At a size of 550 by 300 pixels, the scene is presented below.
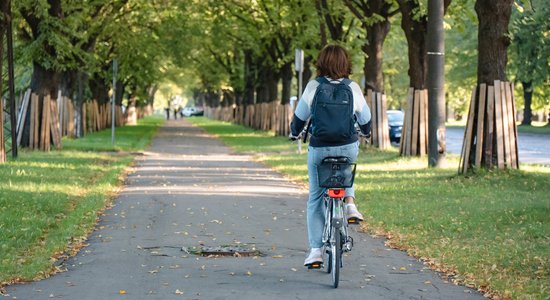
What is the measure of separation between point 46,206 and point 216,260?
4968 mm

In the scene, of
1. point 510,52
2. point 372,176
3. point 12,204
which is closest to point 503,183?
point 372,176

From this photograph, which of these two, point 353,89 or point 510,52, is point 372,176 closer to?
point 353,89

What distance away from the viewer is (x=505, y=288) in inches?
322

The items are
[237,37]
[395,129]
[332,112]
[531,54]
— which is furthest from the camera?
[237,37]

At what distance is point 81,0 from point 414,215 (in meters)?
21.1

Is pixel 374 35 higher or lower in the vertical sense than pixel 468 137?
higher

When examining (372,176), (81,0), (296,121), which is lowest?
(372,176)

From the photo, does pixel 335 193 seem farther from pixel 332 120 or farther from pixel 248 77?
pixel 248 77

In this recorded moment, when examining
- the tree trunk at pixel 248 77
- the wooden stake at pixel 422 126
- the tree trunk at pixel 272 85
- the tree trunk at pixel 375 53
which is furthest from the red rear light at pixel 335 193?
the tree trunk at pixel 248 77

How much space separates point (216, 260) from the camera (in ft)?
32.6

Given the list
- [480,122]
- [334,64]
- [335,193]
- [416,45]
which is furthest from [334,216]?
[416,45]

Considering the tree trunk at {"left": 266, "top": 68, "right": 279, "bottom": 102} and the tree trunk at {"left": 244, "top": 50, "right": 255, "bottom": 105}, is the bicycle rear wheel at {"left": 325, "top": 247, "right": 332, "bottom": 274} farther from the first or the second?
the tree trunk at {"left": 244, "top": 50, "right": 255, "bottom": 105}

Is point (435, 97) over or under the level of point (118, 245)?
over

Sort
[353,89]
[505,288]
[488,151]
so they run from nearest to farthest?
[505,288] → [353,89] → [488,151]
